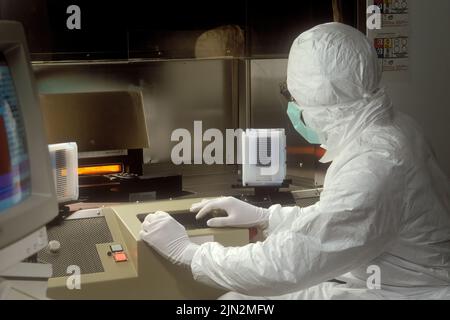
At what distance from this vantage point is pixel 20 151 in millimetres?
984

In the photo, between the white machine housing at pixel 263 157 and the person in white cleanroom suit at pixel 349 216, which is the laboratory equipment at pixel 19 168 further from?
the white machine housing at pixel 263 157

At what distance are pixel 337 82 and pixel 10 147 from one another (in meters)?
0.64

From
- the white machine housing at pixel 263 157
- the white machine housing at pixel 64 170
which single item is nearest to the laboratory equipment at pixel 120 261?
the white machine housing at pixel 64 170

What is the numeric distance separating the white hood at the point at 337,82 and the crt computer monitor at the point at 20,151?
0.54 metres

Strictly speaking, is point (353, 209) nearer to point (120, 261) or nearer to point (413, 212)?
point (413, 212)

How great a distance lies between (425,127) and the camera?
7.17ft

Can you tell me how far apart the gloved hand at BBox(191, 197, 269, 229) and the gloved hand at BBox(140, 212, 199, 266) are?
0.10 meters

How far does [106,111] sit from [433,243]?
1.49 metres

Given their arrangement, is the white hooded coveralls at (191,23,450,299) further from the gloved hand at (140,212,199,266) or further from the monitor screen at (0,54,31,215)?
the monitor screen at (0,54,31,215)

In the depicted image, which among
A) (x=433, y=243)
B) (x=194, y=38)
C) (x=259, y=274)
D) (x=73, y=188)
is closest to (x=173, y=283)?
(x=259, y=274)

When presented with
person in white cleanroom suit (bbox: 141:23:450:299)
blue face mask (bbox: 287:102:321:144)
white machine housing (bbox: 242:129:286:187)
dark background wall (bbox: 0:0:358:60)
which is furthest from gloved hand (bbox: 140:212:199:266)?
dark background wall (bbox: 0:0:358:60)

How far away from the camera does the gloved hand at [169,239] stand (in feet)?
3.93

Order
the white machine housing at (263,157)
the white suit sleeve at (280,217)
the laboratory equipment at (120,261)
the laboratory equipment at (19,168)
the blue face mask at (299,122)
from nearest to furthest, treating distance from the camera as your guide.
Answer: the laboratory equipment at (19,168), the laboratory equipment at (120,261), the blue face mask at (299,122), the white suit sleeve at (280,217), the white machine housing at (263,157)

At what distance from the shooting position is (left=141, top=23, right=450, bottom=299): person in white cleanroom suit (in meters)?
1.18
